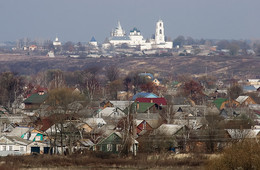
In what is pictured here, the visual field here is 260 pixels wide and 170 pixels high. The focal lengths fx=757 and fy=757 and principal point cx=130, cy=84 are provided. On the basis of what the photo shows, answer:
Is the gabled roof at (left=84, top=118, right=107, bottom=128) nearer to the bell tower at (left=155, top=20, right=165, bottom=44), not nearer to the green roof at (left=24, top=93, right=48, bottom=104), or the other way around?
the green roof at (left=24, top=93, right=48, bottom=104)

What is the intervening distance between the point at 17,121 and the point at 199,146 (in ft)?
37.2

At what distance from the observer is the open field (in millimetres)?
109438

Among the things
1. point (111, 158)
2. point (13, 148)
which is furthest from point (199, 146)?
point (13, 148)

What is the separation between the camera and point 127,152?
27344 millimetres

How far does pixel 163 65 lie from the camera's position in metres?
122

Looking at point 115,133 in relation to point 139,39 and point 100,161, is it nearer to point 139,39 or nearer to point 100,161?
point 100,161

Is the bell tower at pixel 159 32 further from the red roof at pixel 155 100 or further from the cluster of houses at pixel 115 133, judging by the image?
the cluster of houses at pixel 115 133

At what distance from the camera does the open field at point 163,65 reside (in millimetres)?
109438

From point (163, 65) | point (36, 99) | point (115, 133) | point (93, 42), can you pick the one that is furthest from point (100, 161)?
point (93, 42)

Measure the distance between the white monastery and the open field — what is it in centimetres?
3063

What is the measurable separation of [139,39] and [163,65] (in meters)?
52.5

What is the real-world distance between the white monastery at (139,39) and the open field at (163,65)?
30.6 meters

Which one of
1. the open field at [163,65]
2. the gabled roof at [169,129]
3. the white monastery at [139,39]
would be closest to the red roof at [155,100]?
the gabled roof at [169,129]

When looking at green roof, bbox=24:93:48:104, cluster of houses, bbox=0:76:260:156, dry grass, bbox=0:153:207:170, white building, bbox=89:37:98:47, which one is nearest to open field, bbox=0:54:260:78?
white building, bbox=89:37:98:47
